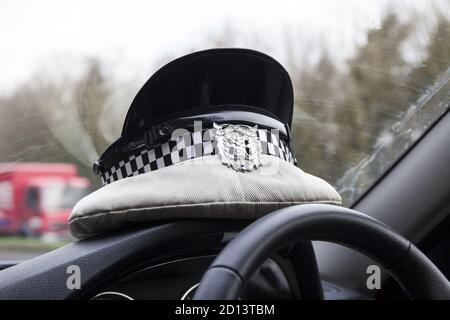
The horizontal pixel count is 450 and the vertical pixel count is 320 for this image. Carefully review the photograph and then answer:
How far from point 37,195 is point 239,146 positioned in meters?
0.90

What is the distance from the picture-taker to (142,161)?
3.41 ft

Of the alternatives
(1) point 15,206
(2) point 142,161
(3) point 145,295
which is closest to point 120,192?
(2) point 142,161

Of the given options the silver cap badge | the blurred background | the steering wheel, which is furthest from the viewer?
the blurred background

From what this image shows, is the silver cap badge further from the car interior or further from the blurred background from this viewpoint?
the blurred background

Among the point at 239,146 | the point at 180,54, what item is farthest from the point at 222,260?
the point at 180,54

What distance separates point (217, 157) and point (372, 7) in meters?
0.97

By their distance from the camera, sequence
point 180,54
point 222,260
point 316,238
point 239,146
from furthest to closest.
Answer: point 180,54 → point 239,146 → point 316,238 → point 222,260

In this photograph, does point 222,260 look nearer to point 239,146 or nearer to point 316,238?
point 316,238

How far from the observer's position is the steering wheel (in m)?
0.69

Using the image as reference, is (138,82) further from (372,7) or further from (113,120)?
(372,7)

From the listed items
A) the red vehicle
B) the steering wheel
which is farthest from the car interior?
the red vehicle

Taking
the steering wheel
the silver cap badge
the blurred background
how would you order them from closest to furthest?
the steering wheel → the silver cap badge → the blurred background

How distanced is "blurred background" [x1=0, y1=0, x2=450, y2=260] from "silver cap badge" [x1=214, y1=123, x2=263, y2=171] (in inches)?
19.0

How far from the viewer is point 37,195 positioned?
167 cm
